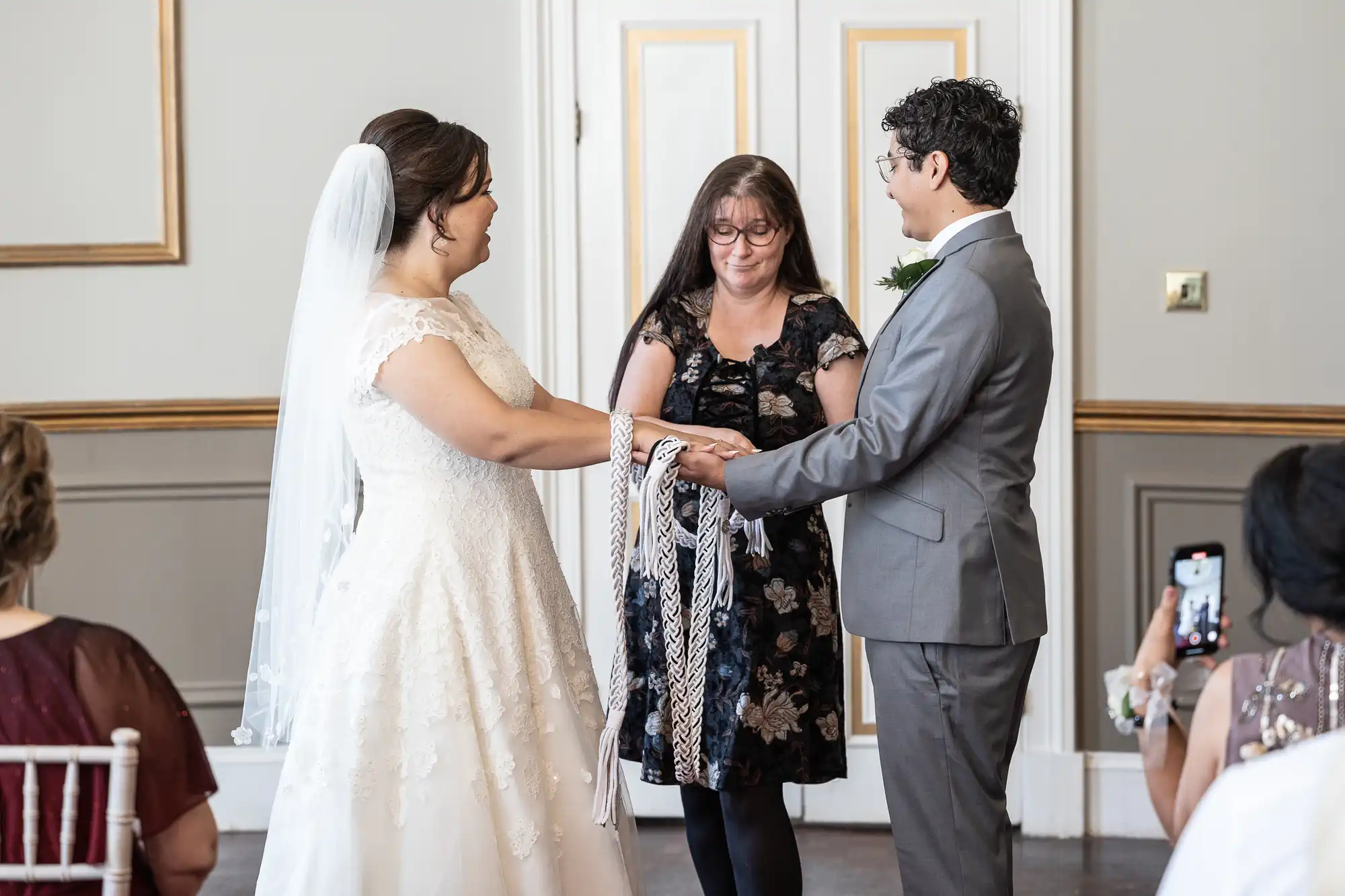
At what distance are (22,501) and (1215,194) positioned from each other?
2975 millimetres

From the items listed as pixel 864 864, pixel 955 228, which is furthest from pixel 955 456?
pixel 864 864

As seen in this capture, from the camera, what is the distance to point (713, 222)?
2.33 meters

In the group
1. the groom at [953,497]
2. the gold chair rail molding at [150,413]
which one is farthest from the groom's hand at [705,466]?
the gold chair rail molding at [150,413]

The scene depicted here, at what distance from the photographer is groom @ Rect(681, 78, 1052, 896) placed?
6.22 feet

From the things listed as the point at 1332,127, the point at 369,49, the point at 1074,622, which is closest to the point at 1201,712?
the point at 1074,622

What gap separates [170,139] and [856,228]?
1.83m

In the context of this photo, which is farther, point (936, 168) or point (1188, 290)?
point (1188, 290)

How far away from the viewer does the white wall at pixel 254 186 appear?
3404mm

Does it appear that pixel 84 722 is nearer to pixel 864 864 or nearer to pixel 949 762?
pixel 949 762

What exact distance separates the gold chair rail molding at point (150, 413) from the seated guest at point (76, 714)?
210 cm

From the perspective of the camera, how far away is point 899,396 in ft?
6.22

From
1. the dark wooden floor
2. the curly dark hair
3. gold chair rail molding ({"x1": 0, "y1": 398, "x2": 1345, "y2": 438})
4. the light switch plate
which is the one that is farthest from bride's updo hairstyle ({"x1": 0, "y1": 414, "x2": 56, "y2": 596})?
the light switch plate

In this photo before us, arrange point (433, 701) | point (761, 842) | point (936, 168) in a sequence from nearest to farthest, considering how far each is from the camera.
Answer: point (433, 701), point (936, 168), point (761, 842)

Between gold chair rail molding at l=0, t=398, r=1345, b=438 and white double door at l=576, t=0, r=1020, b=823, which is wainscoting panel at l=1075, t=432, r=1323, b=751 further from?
white double door at l=576, t=0, r=1020, b=823
